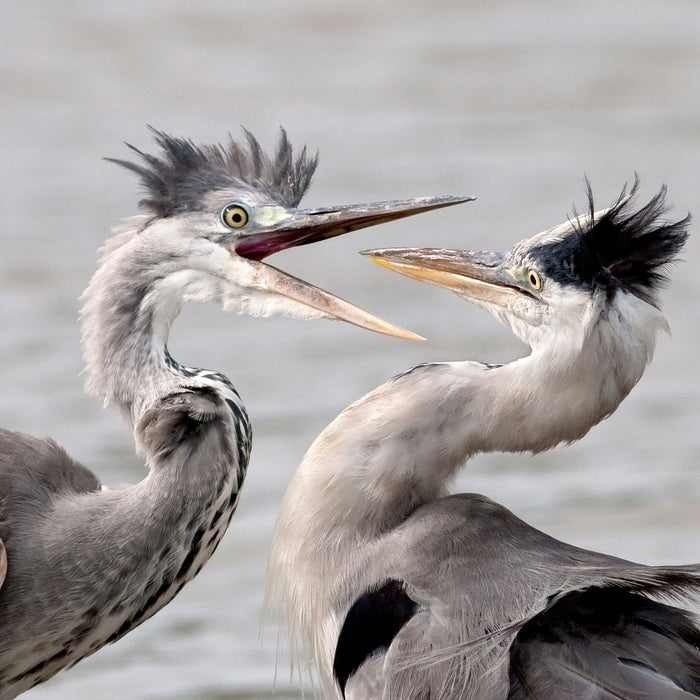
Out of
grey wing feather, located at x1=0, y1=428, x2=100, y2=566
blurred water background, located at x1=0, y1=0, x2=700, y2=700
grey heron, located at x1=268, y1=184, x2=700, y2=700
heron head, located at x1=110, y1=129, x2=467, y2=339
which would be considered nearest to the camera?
grey heron, located at x1=268, y1=184, x2=700, y2=700

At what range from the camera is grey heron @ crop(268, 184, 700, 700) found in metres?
3.87

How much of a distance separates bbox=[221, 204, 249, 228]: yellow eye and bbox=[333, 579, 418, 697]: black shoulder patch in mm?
1040

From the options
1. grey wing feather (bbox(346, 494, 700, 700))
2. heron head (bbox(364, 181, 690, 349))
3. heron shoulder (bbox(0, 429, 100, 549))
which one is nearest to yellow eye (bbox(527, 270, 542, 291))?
heron head (bbox(364, 181, 690, 349))

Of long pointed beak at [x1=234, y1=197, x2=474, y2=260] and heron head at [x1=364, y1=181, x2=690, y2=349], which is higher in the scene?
long pointed beak at [x1=234, y1=197, x2=474, y2=260]

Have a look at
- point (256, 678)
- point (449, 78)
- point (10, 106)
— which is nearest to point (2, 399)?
point (256, 678)

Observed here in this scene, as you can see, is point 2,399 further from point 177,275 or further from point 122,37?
point 122,37

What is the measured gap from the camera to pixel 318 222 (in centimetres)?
450

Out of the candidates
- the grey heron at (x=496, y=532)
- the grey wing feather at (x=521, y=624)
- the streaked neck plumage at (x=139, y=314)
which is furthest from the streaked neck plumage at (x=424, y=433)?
the streaked neck plumage at (x=139, y=314)

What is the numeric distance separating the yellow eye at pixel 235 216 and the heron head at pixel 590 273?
2.31ft

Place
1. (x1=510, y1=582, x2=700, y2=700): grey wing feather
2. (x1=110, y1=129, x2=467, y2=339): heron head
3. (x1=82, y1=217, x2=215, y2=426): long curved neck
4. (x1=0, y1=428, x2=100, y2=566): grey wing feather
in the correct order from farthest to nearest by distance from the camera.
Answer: (x1=110, y1=129, x2=467, y2=339): heron head < (x1=82, y1=217, x2=215, y2=426): long curved neck < (x1=0, y1=428, x2=100, y2=566): grey wing feather < (x1=510, y1=582, x2=700, y2=700): grey wing feather

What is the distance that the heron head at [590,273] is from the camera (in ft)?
13.2

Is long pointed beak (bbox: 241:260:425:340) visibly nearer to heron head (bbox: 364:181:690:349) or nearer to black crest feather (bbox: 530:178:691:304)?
heron head (bbox: 364:181:690:349)

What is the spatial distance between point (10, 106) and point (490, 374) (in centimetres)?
855

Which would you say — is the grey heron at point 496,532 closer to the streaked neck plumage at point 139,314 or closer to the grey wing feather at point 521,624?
the grey wing feather at point 521,624
